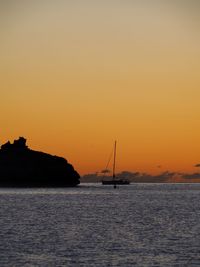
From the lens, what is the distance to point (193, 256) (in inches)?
2682

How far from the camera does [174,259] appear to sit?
6569 cm

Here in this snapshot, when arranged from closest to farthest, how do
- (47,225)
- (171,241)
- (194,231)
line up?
(171,241)
(194,231)
(47,225)

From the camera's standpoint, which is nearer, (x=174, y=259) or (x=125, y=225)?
(x=174, y=259)

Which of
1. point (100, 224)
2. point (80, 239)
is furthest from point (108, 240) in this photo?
point (100, 224)

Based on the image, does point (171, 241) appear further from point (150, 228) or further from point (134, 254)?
point (150, 228)

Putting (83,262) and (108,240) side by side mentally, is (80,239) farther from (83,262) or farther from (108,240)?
(83,262)

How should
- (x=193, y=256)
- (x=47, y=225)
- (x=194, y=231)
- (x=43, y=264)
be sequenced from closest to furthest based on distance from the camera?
(x=43, y=264)
(x=193, y=256)
(x=194, y=231)
(x=47, y=225)

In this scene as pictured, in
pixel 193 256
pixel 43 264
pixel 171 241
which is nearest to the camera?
pixel 43 264

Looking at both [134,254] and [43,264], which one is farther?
[134,254]

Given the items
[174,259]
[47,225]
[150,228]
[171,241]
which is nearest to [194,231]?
[150,228]

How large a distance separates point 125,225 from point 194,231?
14086 mm

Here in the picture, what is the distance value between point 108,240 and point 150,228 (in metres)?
19.6

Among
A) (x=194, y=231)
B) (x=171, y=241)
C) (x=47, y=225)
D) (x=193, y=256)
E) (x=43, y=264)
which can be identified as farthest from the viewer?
(x=47, y=225)

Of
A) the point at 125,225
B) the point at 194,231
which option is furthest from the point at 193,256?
the point at 125,225
